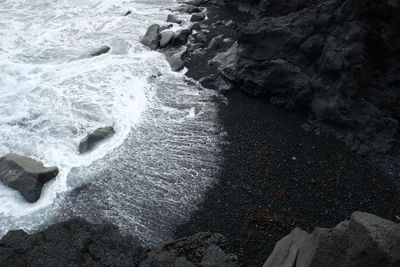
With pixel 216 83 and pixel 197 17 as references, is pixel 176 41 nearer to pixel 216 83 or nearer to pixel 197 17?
pixel 197 17

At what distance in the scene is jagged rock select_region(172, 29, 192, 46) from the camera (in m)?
23.2

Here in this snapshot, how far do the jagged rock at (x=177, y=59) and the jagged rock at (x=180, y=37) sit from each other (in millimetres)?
1098

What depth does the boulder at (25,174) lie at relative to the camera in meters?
12.9

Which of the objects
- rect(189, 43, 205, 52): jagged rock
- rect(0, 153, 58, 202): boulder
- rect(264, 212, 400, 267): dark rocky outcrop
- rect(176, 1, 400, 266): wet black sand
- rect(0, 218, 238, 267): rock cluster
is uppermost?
rect(264, 212, 400, 267): dark rocky outcrop

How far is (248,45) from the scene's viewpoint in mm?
19422

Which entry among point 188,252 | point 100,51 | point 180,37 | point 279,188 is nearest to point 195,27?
point 180,37

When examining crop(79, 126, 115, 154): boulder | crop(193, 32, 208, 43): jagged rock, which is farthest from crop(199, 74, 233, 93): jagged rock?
crop(79, 126, 115, 154): boulder

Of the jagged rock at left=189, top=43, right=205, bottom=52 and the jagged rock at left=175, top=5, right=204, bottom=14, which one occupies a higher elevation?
the jagged rock at left=189, top=43, right=205, bottom=52

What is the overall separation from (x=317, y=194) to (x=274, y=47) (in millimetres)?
8384

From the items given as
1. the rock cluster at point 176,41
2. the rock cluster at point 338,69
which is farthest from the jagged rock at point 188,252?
the rock cluster at point 176,41

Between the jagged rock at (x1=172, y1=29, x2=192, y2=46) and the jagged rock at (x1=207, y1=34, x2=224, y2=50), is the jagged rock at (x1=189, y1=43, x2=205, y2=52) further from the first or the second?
the jagged rock at (x1=172, y1=29, x2=192, y2=46)

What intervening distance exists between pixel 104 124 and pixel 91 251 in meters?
8.36

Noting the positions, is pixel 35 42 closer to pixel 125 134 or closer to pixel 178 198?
pixel 125 134

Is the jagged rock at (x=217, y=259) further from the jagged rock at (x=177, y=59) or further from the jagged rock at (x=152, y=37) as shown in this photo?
the jagged rock at (x=152, y=37)
